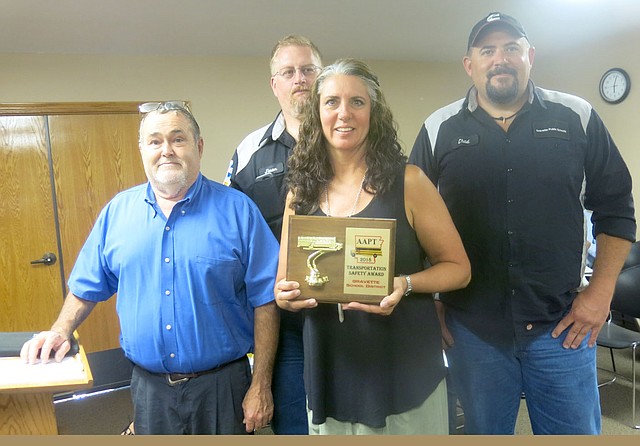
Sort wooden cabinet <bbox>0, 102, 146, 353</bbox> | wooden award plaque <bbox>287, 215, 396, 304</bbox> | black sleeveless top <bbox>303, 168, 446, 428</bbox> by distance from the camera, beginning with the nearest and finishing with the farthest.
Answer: wooden award plaque <bbox>287, 215, 396, 304</bbox> → black sleeveless top <bbox>303, 168, 446, 428</bbox> → wooden cabinet <bbox>0, 102, 146, 353</bbox>

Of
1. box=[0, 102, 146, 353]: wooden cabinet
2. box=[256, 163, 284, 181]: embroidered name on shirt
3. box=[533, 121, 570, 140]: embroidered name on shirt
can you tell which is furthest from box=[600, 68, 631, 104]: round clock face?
box=[0, 102, 146, 353]: wooden cabinet

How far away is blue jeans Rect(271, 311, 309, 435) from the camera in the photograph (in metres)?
1.05

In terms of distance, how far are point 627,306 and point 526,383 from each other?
27.5 inches

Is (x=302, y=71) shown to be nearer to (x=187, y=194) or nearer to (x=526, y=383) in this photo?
(x=187, y=194)

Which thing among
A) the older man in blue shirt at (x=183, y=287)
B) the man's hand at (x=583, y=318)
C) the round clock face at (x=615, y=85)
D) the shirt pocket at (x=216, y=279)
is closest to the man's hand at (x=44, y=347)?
the older man in blue shirt at (x=183, y=287)

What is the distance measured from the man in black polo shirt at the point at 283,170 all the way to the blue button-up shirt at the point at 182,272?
3.8 inches

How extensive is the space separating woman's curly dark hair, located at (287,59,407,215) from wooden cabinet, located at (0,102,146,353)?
485 mm

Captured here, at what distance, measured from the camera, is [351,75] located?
83 cm

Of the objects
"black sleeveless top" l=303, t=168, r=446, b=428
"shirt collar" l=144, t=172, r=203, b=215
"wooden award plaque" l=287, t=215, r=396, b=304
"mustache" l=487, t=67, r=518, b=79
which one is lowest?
"black sleeveless top" l=303, t=168, r=446, b=428

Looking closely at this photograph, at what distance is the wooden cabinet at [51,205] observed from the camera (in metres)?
1.15

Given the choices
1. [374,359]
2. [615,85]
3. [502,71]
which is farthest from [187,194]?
[615,85]

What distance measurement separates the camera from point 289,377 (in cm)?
105

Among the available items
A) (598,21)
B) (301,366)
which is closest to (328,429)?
(301,366)

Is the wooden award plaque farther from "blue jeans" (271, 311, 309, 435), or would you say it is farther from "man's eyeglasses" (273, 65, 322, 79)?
"man's eyeglasses" (273, 65, 322, 79)
